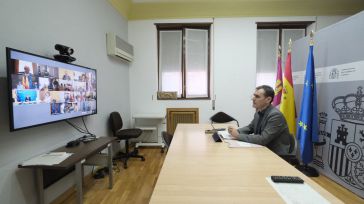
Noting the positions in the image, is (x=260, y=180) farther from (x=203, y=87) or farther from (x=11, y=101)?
(x=203, y=87)

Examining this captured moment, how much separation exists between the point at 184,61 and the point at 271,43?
79.0 inches

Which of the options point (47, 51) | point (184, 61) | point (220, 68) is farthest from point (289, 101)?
point (47, 51)

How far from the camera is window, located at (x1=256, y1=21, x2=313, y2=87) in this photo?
4.24 meters

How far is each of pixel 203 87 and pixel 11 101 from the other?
3.47 m

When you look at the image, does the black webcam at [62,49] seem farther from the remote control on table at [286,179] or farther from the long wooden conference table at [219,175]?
the remote control on table at [286,179]

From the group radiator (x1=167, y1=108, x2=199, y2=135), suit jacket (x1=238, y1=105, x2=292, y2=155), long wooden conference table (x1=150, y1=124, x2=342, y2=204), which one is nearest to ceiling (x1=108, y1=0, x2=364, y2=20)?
radiator (x1=167, y1=108, x2=199, y2=135)

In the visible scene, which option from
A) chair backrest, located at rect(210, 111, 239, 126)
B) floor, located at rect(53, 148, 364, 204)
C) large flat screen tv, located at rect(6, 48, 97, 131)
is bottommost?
floor, located at rect(53, 148, 364, 204)

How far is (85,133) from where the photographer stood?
262 cm

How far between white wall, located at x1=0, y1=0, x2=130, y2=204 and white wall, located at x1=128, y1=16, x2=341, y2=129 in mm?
939

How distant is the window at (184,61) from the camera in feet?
14.2

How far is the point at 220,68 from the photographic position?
4.25m

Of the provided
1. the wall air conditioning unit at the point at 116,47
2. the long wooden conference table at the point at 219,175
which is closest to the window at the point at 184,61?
the wall air conditioning unit at the point at 116,47

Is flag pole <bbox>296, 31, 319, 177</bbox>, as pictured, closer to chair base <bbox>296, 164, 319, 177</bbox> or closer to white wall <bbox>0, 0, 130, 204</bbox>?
chair base <bbox>296, 164, 319, 177</bbox>

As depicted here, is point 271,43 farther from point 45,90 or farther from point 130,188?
point 45,90
